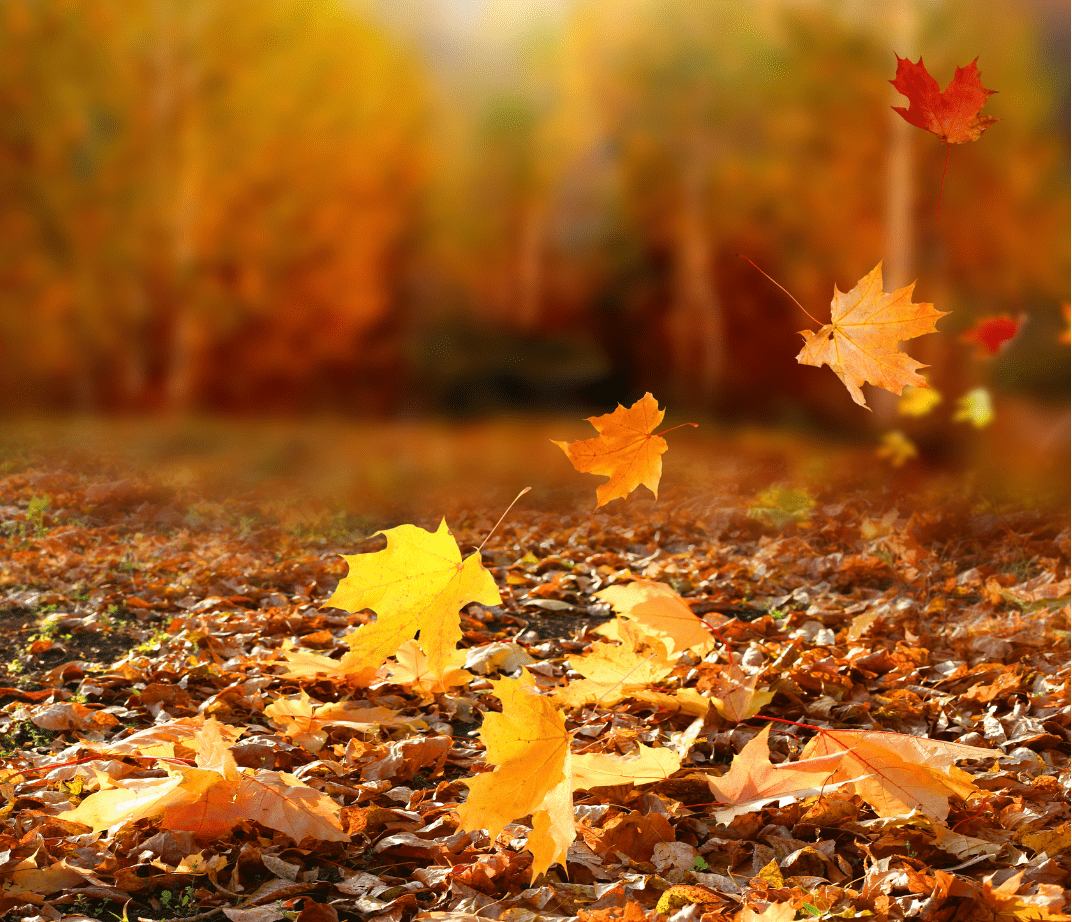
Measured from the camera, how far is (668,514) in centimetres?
362

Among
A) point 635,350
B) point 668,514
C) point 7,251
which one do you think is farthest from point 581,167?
point 7,251

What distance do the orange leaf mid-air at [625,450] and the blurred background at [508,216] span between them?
277 centimetres

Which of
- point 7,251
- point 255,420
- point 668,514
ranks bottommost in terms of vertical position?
point 668,514

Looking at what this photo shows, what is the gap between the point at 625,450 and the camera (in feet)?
3.34

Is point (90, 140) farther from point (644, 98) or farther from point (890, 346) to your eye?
point (890, 346)

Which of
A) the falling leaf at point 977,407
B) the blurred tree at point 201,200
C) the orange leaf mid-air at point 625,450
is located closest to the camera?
the orange leaf mid-air at point 625,450

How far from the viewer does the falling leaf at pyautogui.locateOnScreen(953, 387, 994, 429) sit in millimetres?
3645

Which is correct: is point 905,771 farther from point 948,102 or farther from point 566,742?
point 948,102

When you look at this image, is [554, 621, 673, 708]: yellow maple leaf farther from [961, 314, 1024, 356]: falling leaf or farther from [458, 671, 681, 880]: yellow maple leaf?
[961, 314, 1024, 356]: falling leaf

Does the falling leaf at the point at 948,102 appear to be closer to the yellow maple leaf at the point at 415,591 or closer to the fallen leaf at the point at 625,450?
the fallen leaf at the point at 625,450

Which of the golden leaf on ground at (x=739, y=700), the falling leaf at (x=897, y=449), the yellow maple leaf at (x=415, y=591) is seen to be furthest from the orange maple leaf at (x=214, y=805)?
the falling leaf at (x=897, y=449)

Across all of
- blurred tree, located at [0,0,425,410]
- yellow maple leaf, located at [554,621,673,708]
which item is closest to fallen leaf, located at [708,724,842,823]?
yellow maple leaf, located at [554,621,673,708]

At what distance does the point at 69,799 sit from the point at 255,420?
2.50 metres

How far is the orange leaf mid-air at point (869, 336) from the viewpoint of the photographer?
88 cm
